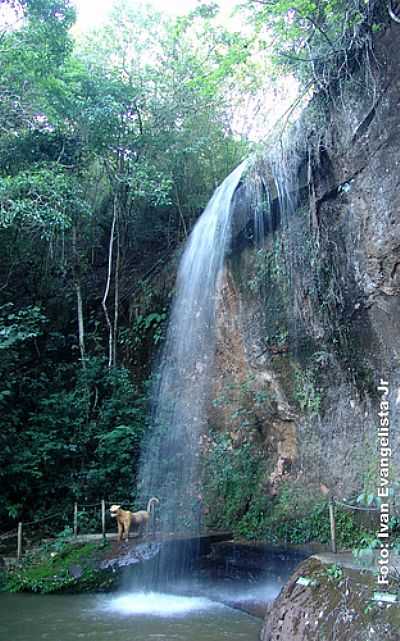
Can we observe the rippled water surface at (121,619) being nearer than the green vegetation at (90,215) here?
Yes

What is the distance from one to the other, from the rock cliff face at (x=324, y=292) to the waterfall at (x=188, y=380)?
46 cm

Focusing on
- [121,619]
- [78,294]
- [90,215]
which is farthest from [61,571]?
[90,215]

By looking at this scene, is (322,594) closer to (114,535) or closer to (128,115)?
(114,535)

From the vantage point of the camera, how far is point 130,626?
5859 millimetres

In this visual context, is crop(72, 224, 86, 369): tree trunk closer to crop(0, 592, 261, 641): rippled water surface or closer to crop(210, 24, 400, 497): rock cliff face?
crop(210, 24, 400, 497): rock cliff face

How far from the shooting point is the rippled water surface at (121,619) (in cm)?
552

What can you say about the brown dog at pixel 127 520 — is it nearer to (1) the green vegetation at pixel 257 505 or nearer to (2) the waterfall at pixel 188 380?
(2) the waterfall at pixel 188 380

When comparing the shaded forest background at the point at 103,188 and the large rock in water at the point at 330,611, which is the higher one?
the shaded forest background at the point at 103,188

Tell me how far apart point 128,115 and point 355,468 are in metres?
8.33

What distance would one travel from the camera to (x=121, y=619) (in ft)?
20.1

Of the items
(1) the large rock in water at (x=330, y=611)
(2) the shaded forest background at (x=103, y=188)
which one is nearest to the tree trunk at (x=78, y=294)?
(2) the shaded forest background at (x=103, y=188)

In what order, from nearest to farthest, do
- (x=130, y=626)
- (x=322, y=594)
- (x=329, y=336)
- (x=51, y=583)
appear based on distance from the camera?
(x=322, y=594)
(x=130, y=626)
(x=51, y=583)
(x=329, y=336)

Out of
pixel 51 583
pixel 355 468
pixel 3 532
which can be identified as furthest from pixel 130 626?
pixel 3 532

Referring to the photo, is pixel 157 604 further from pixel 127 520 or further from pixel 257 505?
pixel 257 505
